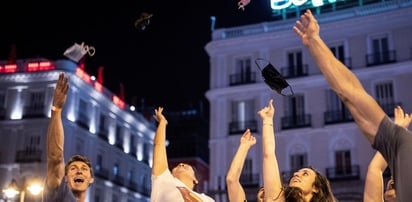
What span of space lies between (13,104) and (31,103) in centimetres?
117

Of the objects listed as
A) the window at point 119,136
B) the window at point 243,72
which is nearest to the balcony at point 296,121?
the window at point 243,72

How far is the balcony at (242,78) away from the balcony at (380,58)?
5.87 metres

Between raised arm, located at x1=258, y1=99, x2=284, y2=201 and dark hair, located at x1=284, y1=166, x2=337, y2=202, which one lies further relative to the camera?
raised arm, located at x1=258, y1=99, x2=284, y2=201

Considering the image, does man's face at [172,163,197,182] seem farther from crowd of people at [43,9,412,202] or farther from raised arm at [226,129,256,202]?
A: raised arm at [226,129,256,202]

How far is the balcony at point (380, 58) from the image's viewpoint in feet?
92.2

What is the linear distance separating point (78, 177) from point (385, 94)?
25396 millimetres

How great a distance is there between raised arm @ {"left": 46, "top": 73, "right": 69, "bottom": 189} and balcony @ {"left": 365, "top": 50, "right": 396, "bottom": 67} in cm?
2572

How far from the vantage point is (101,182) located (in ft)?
126

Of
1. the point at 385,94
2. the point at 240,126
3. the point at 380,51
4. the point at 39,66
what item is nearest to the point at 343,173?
the point at 385,94

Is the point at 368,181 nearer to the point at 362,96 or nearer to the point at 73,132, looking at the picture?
the point at 362,96

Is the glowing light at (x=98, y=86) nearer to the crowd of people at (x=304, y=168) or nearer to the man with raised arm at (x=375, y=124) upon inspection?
the crowd of people at (x=304, y=168)

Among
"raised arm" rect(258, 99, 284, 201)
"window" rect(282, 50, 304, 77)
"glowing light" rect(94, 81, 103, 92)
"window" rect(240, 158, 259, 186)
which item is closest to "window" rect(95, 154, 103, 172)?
"glowing light" rect(94, 81, 103, 92)

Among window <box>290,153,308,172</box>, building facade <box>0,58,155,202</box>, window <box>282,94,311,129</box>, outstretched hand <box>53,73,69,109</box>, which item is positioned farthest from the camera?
building facade <box>0,58,155,202</box>

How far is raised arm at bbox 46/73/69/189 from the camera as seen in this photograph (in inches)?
164
